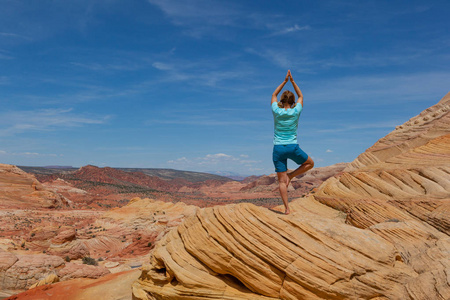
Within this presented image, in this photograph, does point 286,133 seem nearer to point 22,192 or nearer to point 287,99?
point 287,99

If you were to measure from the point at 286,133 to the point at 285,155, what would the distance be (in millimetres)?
492

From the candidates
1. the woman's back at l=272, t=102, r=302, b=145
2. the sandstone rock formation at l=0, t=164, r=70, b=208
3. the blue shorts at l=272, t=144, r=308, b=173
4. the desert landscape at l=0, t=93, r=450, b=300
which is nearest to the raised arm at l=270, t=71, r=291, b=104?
the woman's back at l=272, t=102, r=302, b=145

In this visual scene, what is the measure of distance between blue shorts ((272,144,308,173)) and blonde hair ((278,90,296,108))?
101 centimetres

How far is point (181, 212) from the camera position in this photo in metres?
29.8

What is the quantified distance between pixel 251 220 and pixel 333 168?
253 ft

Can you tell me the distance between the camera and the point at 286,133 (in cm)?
677

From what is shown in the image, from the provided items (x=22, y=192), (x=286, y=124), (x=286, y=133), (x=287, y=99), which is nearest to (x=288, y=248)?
(x=286, y=133)

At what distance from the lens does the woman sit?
669cm

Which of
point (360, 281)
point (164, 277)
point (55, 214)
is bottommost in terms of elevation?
point (55, 214)

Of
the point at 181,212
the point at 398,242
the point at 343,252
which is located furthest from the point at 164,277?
the point at 181,212

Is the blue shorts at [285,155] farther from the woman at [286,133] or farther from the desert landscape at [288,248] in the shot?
the desert landscape at [288,248]

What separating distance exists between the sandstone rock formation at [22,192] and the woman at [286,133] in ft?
124

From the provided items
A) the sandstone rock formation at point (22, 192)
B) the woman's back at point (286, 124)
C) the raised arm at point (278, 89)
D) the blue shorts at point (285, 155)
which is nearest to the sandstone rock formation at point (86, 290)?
the blue shorts at point (285, 155)

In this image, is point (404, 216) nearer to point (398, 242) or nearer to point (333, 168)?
point (398, 242)
